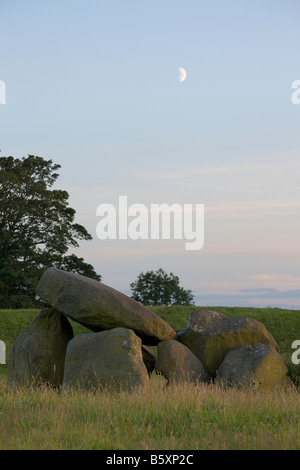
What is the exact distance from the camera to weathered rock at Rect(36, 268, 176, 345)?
1571cm

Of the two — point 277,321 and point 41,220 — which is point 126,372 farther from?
point 41,220

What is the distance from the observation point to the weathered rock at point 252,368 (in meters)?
15.5

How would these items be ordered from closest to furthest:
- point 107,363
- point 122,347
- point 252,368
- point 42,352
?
point 107,363 < point 122,347 < point 252,368 < point 42,352

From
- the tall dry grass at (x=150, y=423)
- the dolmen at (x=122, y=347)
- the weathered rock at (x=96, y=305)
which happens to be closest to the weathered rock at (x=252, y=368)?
the dolmen at (x=122, y=347)

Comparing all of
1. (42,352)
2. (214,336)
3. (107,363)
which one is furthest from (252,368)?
(42,352)

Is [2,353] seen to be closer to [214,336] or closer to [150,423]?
[214,336]

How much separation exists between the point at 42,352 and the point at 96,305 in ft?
7.87

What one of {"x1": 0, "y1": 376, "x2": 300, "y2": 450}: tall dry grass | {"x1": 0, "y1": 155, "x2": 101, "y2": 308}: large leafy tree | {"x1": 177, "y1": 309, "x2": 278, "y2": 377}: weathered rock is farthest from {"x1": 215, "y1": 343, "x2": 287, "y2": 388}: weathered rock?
{"x1": 0, "y1": 155, "x2": 101, "y2": 308}: large leafy tree

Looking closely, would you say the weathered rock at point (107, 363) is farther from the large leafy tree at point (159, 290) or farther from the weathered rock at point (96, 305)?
the large leafy tree at point (159, 290)

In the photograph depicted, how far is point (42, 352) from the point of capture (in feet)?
54.3

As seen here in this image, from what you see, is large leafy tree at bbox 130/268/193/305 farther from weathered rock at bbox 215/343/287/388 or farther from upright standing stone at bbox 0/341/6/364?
weathered rock at bbox 215/343/287/388

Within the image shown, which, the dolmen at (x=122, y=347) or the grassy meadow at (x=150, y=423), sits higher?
the dolmen at (x=122, y=347)

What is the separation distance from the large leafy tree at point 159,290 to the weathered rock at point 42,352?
3396 centimetres

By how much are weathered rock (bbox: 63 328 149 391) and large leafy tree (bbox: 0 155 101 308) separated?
26.1 meters
